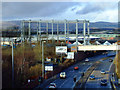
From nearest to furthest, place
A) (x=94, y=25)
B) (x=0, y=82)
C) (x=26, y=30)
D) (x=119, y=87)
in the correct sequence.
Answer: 1. (x=0, y=82)
2. (x=119, y=87)
3. (x=26, y=30)
4. (x=94, y=25)

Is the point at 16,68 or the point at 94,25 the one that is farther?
the point at 94,25

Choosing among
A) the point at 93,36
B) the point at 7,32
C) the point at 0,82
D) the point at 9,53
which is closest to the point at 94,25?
the point at 93,36

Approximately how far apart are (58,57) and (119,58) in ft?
13.4

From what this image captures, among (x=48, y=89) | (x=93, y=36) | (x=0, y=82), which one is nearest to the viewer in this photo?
(x=0, y=82)

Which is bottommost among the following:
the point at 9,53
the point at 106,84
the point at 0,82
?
the point at 106,84

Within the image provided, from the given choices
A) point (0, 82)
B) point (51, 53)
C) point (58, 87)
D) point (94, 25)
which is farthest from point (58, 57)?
point (94, 25)

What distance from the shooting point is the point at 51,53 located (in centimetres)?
1215

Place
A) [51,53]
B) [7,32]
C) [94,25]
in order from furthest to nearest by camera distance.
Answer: [94,25] → [7,32] → [51,53]

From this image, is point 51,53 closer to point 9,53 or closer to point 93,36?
point 9,53

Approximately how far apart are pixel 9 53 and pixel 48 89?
2.66 meters

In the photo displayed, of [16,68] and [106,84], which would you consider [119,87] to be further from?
[16,68]

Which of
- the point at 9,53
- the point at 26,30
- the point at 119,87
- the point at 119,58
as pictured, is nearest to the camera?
the point at 119,87

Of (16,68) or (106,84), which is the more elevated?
(16,68)

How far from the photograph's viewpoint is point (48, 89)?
6.32m
